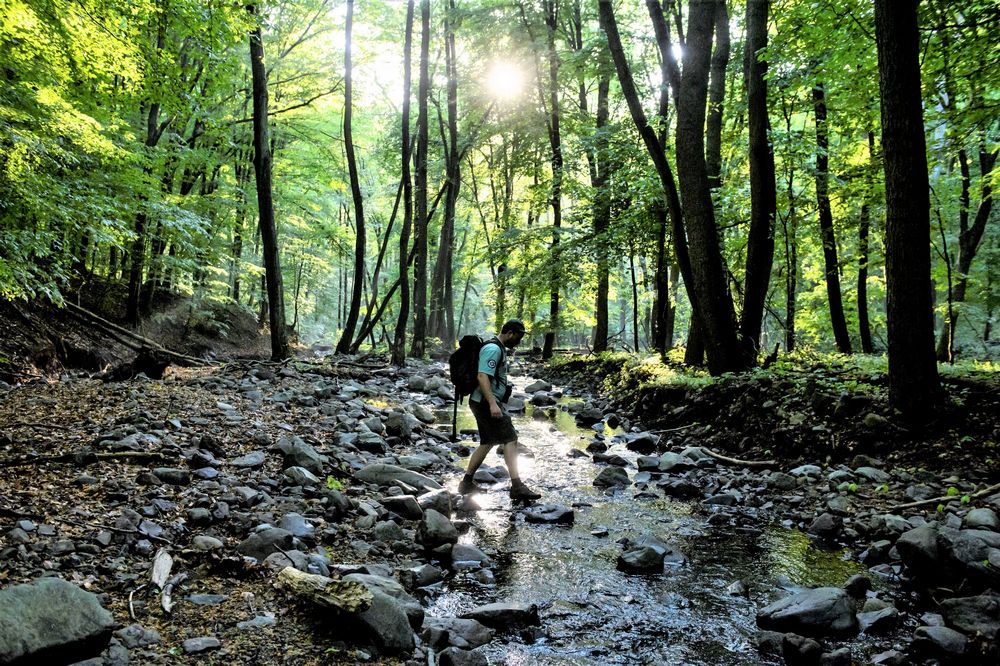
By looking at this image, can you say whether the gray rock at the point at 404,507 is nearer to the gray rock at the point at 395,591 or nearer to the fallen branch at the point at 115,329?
the gray rock at the point at 395,591

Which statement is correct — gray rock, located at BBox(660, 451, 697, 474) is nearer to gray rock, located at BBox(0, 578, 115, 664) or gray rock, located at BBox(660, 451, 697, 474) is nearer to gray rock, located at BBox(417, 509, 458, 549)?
gray rock, located at BBox(417, 509, 458, 549)

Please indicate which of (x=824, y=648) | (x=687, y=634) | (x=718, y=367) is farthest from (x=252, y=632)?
(x=718, y=367)

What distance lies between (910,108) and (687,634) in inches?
225

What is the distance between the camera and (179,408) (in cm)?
729

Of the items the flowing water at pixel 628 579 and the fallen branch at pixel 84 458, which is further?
the fallen branch at pixel 84 458

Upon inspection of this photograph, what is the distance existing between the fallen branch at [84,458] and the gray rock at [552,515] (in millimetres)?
3524

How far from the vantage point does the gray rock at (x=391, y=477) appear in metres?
6.36

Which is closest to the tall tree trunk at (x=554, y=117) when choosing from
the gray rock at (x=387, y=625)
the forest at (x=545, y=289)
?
the forest at (x=545, y=289)

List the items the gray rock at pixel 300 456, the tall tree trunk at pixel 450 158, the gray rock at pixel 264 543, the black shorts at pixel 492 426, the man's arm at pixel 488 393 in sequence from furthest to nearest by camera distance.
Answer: the tall tree trunk at pixel 450 158
the black shorts at pixel 492 426
the man's arm at pixel 488 393
the gray rock at pixel 300 456
the gray rock at pixel 264 543

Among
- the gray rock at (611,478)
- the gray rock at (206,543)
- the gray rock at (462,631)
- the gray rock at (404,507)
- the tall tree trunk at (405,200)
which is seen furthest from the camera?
the tall tree trunk at (405,200)

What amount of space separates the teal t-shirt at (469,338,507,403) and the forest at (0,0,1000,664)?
1.26 metres

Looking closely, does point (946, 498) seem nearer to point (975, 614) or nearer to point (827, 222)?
point (975, 614)

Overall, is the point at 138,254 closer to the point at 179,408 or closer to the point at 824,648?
the point at 179,408

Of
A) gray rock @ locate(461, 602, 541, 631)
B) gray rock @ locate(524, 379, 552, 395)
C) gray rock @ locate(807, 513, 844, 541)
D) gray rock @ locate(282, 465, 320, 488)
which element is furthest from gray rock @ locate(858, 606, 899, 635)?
gray rock @ locate(524, 379, 552, 395)
